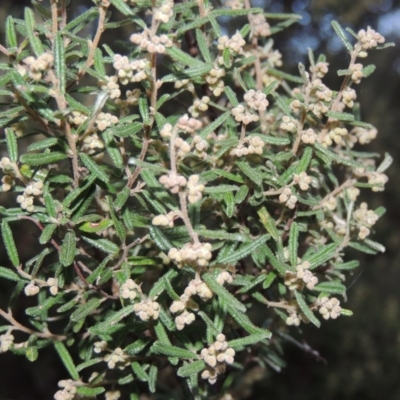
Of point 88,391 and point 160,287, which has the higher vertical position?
point 160,287

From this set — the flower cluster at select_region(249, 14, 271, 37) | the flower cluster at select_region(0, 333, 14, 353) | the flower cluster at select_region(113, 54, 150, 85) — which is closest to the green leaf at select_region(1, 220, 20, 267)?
the flower cluster at select_region(0, 333, 14, 353)

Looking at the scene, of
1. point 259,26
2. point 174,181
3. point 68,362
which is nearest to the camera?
point 174,181

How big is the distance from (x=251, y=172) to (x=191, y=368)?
0.21m

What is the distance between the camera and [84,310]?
0.59 metres

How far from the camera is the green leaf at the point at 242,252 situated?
1.76 ft

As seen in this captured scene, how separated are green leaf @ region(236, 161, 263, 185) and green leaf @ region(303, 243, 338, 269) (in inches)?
4.7

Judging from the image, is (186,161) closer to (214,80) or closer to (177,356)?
(214,80)

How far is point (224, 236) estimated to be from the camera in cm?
52

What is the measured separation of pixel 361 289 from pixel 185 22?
1.66 metres

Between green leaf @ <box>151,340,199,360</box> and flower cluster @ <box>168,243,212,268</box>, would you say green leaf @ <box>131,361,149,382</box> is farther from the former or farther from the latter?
flower cluster @ <box>168,243,212,268</box>

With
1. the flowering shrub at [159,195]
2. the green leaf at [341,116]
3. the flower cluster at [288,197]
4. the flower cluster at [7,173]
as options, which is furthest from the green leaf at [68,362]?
the green leaf at [341,116]

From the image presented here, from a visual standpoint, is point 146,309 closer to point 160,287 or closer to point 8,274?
point 160,287

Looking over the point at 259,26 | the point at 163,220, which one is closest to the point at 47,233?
the point at 163,220

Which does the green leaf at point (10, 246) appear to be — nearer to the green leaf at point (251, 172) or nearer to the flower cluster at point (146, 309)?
the flower cluster at point (146, 309)
